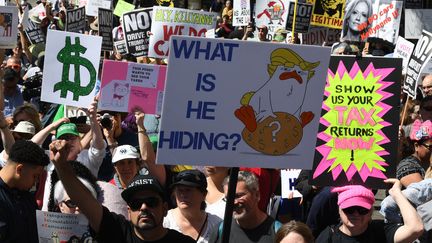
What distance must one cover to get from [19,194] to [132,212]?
0.75 meters

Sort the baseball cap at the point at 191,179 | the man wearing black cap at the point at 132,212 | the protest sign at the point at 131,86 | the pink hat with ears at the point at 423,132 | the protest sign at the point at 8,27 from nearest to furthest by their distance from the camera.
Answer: the man wearing black cap at the point at 132,212
the baseball cap at the point at 191,179
the pink hat with ears at the point at 423,132
the protest sign at the point at 131,86
the protest sign at the point at 8,27

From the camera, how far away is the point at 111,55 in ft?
48.3

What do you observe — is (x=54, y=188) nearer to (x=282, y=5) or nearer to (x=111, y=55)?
(x=111, y=55)

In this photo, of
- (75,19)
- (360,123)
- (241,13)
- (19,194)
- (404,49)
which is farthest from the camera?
(241,13)

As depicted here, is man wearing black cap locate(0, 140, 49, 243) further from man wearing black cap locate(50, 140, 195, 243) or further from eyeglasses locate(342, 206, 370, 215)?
eyeglasses locate(342, 206, 370, 215)

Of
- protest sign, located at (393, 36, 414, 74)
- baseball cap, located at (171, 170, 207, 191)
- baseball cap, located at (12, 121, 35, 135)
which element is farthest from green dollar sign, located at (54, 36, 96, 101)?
protest sign, located at (393, 36, 414, 74)

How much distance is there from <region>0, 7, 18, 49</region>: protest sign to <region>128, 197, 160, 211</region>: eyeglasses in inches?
202

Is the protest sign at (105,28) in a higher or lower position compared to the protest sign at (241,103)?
lower

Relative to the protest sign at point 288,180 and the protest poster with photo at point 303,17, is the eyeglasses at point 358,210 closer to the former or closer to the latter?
the protest sign at point 288,180

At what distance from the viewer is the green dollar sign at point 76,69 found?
340 inches

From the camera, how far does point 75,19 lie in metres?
16.2

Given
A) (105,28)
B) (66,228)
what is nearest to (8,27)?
(105,28)

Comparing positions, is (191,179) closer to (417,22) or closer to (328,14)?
(328,14)

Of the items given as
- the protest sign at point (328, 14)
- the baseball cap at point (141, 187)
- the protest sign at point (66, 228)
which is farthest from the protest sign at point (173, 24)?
the baseball cap at point (141, 187)
